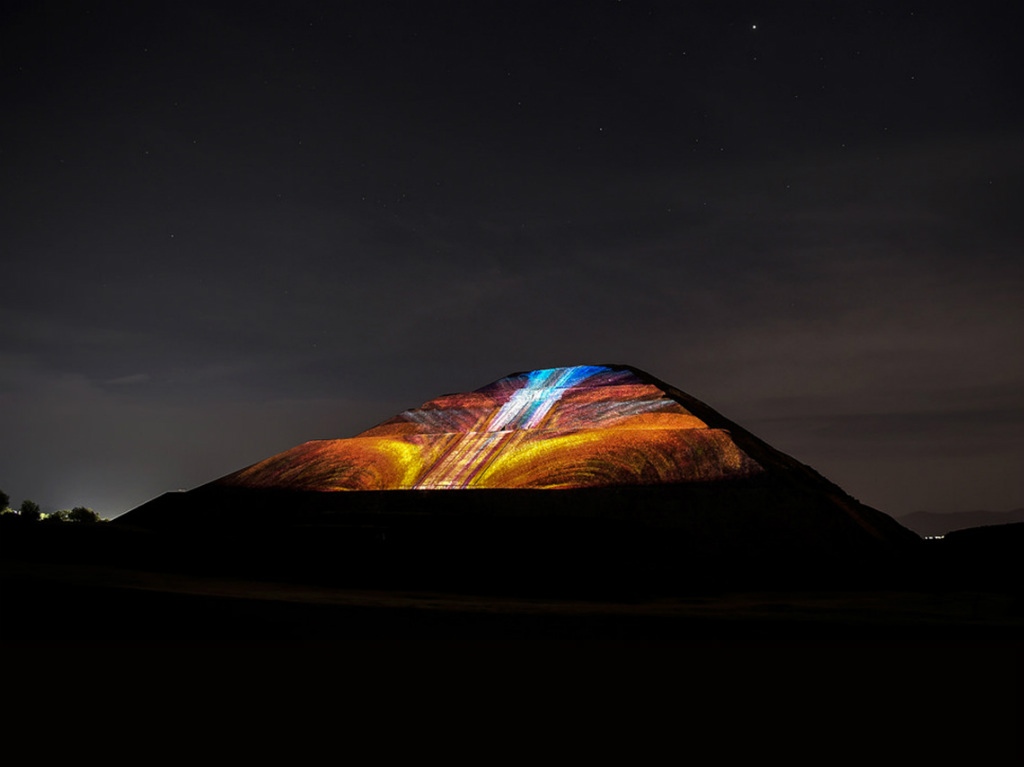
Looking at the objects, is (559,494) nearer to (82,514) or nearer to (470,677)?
(470,677)

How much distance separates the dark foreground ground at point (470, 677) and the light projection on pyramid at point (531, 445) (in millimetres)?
12986

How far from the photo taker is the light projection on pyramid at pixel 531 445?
35.3m

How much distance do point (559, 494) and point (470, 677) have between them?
22.6 m

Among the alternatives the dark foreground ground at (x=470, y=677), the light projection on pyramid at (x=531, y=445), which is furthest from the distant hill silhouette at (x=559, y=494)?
the dark foreground ground at (x=470, y=677)

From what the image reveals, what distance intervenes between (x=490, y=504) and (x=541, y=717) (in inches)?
962

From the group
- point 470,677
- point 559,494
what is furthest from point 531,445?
point 470,677

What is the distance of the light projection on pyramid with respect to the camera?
35312 millimetres

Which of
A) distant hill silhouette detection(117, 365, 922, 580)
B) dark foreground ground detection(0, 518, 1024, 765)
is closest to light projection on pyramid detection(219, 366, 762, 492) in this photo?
distant hill silhouette detection(117, 365, 922, 580)

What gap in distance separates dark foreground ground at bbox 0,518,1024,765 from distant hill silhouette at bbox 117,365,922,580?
595cm

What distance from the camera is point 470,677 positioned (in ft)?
34.5

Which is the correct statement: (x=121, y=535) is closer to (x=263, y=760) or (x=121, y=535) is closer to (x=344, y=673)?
(x=344, y=673)

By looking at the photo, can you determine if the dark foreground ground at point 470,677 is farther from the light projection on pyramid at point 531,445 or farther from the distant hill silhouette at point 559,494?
the light projection on pyramid at point 531,445

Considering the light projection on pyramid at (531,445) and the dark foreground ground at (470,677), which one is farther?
the light projection on pyramid at (531,445)

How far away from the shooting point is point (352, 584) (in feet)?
82.0
